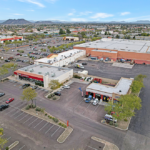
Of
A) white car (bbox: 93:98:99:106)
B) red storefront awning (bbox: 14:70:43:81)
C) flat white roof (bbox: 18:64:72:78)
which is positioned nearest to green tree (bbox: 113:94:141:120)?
white car (bbox: 93:98:99:106)

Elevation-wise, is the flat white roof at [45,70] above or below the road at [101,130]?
above

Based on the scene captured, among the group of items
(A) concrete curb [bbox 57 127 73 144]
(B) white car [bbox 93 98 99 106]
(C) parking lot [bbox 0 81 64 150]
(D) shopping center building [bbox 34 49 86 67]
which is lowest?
(A) concrete curb [bbox 57 127 73 144]

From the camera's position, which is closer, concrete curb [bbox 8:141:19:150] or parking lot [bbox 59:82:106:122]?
concrete curb [bbox 8:141:19:150]

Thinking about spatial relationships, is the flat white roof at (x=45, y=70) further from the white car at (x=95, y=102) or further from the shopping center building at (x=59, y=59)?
the white car at (x=95, y=102)

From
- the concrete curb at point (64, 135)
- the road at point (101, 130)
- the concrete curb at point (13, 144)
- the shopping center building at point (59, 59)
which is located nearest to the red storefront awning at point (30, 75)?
the road at point (101, 130)

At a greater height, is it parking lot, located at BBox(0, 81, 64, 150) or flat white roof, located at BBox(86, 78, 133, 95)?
flat white roof, located at BBox(86, 78, 133, 95)

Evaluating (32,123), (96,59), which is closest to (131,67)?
(96,59)

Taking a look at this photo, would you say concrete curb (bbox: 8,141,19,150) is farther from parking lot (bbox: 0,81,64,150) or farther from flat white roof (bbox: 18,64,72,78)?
flat white roof (bbox: 18,64,72,78)

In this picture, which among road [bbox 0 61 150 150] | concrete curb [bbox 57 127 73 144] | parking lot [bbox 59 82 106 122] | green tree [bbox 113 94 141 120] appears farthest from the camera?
parking lot [bbox 59 82 106 122]
